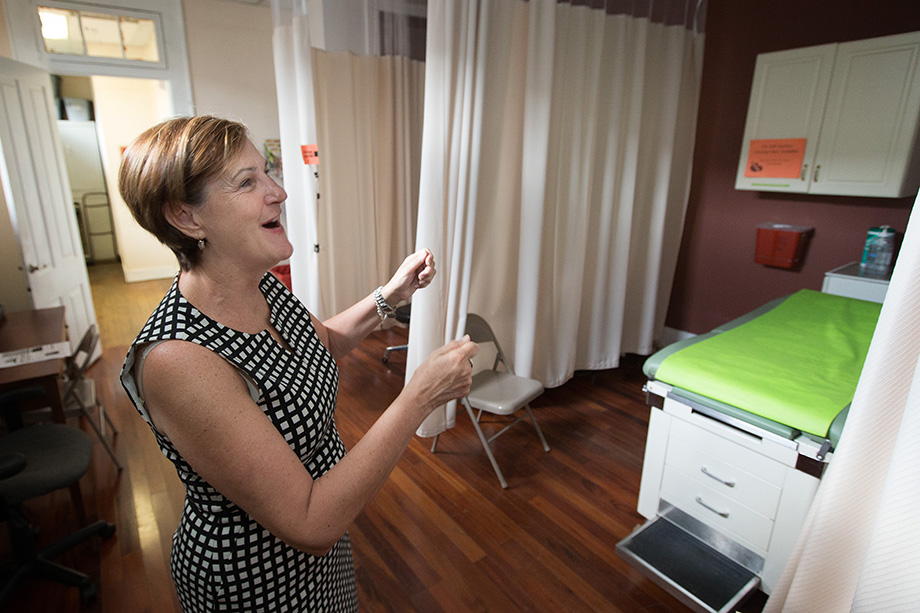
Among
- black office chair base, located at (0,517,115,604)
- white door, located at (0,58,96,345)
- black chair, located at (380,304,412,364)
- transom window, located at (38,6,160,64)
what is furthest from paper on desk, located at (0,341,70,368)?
transom window, located at (38,6,160,64)

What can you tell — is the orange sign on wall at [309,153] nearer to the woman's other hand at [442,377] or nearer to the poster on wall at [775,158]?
the woman's other hand at [442,377]

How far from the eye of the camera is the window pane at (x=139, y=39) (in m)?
4.65

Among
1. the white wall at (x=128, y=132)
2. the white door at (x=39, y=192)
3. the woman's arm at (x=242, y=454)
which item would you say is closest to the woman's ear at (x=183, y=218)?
the woman's arm at (x=242, y=454)

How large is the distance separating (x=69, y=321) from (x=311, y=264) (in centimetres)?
188

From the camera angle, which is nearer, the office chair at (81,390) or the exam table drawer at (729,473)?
the exam table drawer at (729,473)

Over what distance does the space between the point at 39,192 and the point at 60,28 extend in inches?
79.7

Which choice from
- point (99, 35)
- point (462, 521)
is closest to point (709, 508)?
point (462, 521)

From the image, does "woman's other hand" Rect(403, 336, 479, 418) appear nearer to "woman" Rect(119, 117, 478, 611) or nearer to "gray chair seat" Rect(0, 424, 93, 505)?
"woman" Rect(119, 117, 478, 611)

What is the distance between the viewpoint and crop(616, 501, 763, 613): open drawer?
65.8 inches

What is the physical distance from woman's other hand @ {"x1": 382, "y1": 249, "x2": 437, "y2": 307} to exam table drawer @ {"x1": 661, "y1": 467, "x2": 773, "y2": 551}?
1.38 meters

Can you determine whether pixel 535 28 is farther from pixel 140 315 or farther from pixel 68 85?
pixel 68 85

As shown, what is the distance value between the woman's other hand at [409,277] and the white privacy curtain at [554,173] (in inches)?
44.7

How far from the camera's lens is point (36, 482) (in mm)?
1753

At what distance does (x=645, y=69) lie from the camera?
3.22 m
